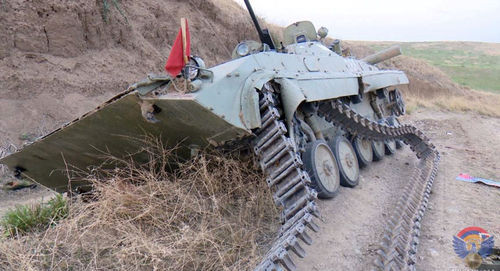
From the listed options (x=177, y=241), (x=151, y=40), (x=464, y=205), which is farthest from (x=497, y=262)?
(x=151, y=40)

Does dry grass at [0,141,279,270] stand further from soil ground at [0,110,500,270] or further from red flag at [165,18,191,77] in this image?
red flag at [165,18,191,77]

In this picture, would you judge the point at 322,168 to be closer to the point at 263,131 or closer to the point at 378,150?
the point at 263,131

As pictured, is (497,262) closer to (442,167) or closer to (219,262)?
(219,262)

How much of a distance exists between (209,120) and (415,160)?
5.72m

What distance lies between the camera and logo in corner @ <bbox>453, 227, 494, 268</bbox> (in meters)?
3.97

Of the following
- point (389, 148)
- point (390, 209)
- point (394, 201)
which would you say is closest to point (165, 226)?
point (390, 209)

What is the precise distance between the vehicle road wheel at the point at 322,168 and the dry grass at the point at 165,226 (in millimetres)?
589

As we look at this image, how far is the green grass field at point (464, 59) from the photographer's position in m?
34.5

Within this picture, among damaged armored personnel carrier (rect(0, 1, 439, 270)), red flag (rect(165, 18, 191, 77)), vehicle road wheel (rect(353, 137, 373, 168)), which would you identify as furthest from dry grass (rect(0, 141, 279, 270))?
vehicle road wheel (rect(353, 137, 373, 168))

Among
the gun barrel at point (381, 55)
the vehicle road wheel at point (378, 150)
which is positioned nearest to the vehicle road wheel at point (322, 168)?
the vehicle road wheel at point (378, 150)

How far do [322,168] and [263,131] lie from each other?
1317mm

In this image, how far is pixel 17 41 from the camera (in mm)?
9727

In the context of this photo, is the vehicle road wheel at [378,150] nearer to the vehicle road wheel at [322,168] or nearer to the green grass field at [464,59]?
the vehicle road wheel at [322,168]

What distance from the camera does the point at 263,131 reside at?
4414 millimetres
